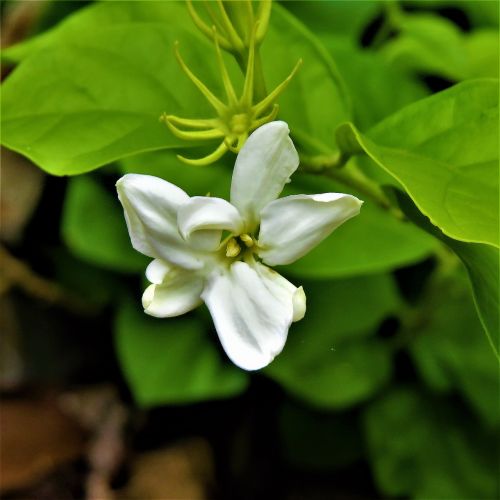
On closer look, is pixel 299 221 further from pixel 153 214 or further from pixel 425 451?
pixel 425 451

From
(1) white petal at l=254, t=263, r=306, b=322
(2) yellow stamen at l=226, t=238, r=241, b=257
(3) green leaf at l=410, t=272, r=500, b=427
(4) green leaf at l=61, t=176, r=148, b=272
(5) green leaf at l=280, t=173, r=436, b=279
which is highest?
(2) yellow stamen at l=226, t=238, r=241, b=257

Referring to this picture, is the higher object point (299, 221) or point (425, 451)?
point (299, 221)

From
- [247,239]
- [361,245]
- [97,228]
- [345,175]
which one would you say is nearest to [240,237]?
[247,239]

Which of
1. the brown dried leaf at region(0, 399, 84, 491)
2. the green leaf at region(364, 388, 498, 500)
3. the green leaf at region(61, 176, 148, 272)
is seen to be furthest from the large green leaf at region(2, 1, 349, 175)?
the brown dried leaf at region(0, 399, 84, 491)

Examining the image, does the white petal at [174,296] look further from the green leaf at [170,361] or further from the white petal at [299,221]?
the green leaf at [170,361]

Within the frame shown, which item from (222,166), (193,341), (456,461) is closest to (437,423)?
(456,461)

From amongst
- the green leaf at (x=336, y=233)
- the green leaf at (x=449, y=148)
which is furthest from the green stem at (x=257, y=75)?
the green leaf at (x=336, y=233)

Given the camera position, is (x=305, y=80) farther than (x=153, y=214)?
Yes

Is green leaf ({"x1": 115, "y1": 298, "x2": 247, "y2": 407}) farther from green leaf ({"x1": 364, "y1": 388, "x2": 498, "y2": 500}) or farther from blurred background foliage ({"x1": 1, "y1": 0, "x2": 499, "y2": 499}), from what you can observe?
green leaf ({"x1": 364, "y1": 388, "x2": 498, "y2": 500})
